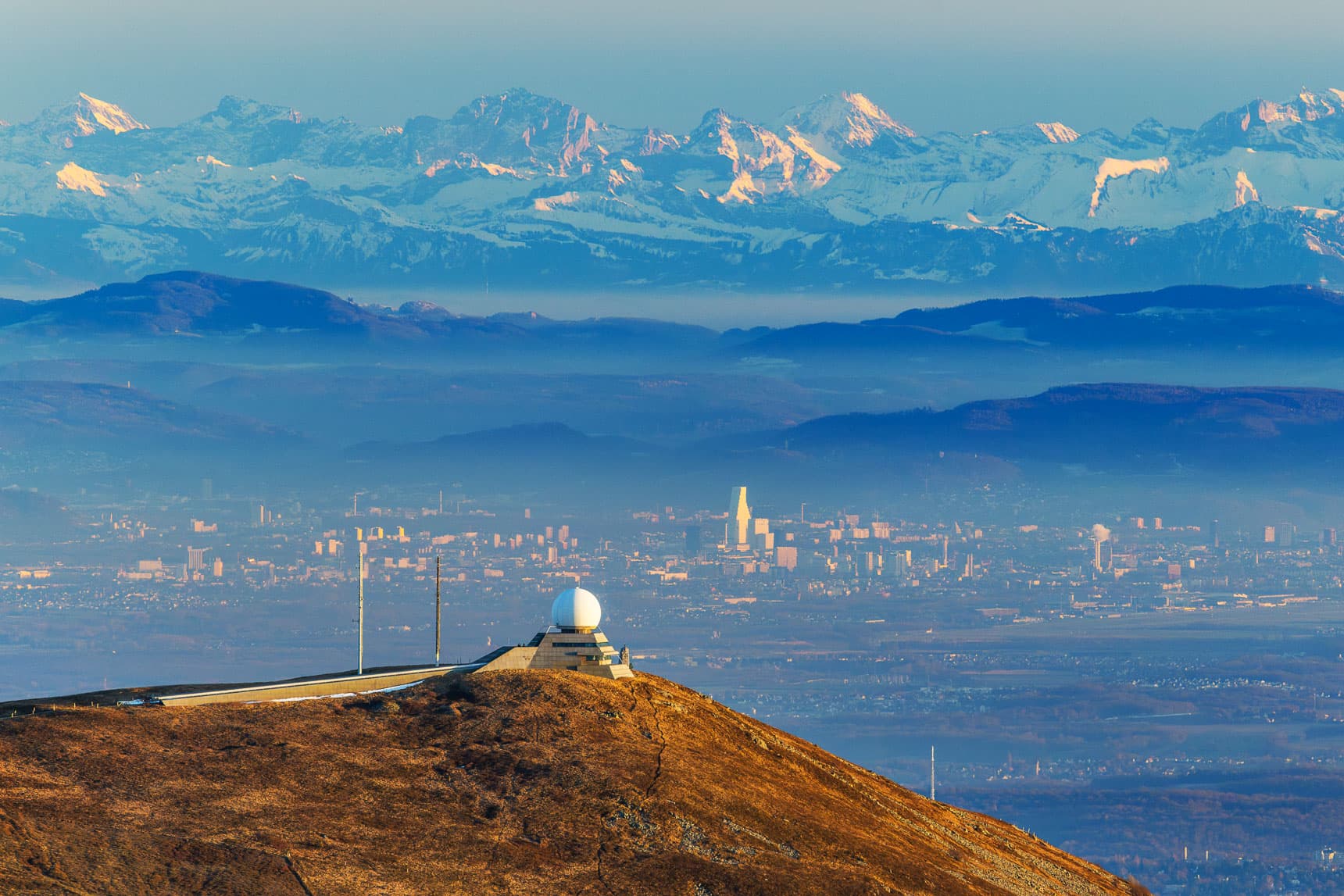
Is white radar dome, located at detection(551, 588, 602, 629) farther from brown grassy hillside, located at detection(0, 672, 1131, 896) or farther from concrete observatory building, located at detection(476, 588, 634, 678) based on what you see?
brown grassy hillside, located at detection(0, 672, 1131, 896)

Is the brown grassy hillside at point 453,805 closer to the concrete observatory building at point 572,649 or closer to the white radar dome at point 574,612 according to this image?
the concrete observatory building at point 572,649

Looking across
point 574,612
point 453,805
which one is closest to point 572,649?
point 574,612

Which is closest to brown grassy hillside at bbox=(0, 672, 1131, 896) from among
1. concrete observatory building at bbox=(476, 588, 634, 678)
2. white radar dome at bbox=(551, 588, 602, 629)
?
concrete observatory building at bbox=(476, 588, 634, 678)

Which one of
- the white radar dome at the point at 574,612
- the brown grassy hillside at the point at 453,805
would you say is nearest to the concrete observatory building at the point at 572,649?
the white radar dome at the point at 574,612

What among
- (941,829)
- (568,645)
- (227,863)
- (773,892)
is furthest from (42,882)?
(941,829)

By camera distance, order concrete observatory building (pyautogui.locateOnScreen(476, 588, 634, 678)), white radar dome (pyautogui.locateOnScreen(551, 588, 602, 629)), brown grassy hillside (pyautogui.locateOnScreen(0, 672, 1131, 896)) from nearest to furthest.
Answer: brown grassy hillside (pyautogui.locateOnScreen(0, 672, 1131, 896)) → concrete observatory building (pyautogui.locateOnScreen(476, 588, 634, 678)) → white radar dome (pyautogui.locateOnScreen(551, 588, 602, 629))

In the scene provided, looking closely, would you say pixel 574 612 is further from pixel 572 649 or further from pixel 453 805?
pixel 453 805

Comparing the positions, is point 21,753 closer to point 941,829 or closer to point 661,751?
point 661,751
